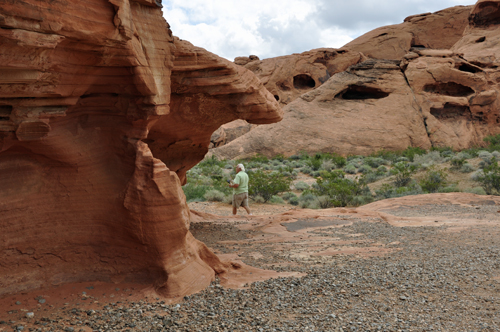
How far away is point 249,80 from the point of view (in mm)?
7176

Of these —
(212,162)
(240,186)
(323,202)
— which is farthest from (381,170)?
(240,186)

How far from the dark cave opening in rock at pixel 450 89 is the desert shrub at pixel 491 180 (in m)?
10.7

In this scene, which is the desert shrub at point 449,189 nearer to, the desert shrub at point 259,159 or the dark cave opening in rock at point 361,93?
the desert shrub at point 259,159

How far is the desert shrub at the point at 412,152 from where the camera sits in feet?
67.8

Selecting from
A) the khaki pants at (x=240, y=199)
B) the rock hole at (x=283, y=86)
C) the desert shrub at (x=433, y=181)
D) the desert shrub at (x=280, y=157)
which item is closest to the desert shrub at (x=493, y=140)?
the desert shrub at (x=433, y=181)

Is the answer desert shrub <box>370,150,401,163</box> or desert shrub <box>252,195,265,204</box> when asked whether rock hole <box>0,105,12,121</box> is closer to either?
desert shrub <box>252,195,265,204</box>

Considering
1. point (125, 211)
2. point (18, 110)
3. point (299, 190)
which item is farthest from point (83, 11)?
point (299, 190)

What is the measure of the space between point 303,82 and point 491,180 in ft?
73.1

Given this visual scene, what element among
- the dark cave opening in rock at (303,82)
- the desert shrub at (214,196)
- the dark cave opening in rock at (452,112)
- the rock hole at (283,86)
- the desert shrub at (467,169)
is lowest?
the desert shrub at (214,196)

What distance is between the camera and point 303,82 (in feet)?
113

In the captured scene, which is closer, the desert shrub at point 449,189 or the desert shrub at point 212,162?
the desert shrub at point 449,189

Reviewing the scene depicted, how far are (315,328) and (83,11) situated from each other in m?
3.60

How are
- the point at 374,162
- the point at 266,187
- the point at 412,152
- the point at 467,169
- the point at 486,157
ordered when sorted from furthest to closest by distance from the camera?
the point at 412,152, the point at 374,162, the point at 486,157, the point at 467,169, the point at 266,187

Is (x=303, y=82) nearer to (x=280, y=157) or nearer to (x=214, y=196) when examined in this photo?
(x=280, y=157)
